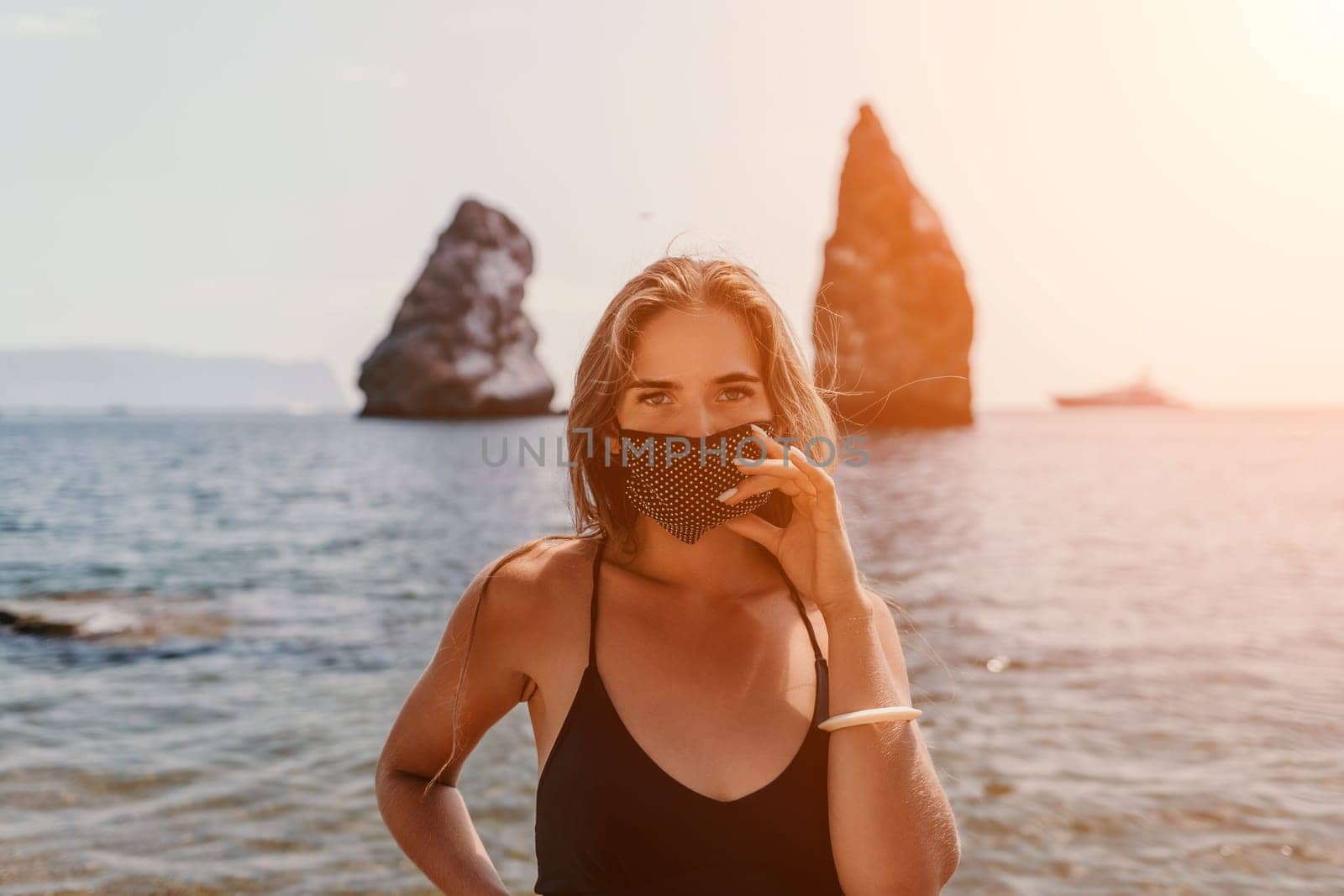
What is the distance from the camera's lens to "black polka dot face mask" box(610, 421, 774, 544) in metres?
2.40

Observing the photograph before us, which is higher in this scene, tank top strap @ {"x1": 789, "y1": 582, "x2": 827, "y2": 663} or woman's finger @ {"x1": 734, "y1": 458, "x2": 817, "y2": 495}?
woman's finger @ {"x1": 734, "y1": 458, "x2": 817, "y2": 495}

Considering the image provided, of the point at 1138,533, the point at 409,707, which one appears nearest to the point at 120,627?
the point at 409,707

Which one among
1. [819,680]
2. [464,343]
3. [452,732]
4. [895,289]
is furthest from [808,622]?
[464,343]

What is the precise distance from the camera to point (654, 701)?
2307 mm

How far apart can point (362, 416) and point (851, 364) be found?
64.1m

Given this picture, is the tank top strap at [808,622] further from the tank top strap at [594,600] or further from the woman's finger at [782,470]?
the tank top strap at [594,600]

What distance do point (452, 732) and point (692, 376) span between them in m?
1.06

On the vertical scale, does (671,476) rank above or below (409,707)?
above

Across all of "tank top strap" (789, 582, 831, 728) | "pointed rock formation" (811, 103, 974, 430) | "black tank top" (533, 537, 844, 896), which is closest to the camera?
"black tank top" (533, 537, 844, 896)

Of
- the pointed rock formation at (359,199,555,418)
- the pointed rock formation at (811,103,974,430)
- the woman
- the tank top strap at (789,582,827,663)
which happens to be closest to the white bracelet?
the woman

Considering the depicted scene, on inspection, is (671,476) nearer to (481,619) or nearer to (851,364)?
(481,619)

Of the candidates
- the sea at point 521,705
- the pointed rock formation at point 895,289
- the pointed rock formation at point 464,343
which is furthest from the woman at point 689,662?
the pointed rock formation at point 464,343

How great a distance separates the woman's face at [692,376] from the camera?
7.97 feet

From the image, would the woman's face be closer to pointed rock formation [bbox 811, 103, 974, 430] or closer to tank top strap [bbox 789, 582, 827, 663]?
tank top strap [bbox 789, 582, 827, 663]
